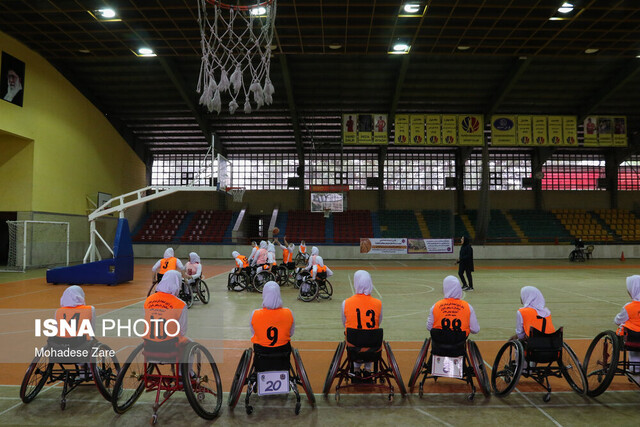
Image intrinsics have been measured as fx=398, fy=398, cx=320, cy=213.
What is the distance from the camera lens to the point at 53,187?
788 inches

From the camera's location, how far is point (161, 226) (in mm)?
29719

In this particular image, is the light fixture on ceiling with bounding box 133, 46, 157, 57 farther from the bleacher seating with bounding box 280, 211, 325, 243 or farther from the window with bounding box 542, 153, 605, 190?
the window with bounding box 542, 153, 605, 190

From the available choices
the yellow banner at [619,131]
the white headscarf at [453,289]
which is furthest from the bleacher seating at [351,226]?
the white headscarf at [453,289]

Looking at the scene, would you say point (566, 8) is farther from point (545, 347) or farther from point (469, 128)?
point (545, 347)

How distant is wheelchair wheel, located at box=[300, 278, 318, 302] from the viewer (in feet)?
35.0

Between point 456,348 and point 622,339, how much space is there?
189 cm

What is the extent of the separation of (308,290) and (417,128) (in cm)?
1385

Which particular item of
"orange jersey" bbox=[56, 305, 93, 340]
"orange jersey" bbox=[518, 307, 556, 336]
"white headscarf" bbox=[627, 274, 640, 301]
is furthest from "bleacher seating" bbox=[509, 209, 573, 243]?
"orange jersey" bbox=[56, 305, 93, 340]

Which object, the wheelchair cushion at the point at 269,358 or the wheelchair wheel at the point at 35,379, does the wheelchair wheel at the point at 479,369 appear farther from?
the wheelchair wheel at the point at 35,379

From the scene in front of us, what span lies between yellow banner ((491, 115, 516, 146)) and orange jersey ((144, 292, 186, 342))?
21500 millimetres

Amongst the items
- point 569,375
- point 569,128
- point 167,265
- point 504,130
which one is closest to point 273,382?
point 569,375

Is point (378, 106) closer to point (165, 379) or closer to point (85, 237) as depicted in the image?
point (85, 237)

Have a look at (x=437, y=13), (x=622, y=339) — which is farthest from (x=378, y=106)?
(x=622, y=339)

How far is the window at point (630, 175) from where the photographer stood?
31125 mm
